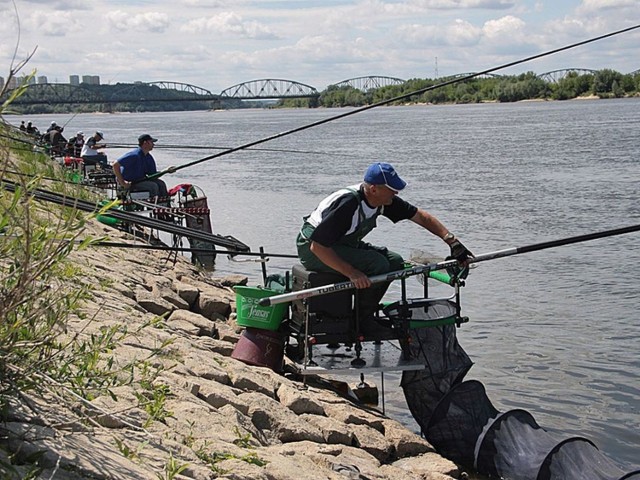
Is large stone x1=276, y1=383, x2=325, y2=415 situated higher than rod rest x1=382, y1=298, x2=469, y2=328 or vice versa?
rod rest x1=382, y1=298, x2=469, y2=328

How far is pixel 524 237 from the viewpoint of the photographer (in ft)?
57.4

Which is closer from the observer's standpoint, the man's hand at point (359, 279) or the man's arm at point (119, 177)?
the man's hand at point (359, 279)

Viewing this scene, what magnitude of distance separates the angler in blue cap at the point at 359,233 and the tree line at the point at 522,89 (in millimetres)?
82359

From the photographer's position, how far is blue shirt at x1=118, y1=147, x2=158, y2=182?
14.2 metres

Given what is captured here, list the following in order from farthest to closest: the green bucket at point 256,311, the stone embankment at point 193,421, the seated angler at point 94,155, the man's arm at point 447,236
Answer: the seated angler at point 94,155 → the green bucket at point 256,311 → the man's arm at point 447,236 → the stone embankment at point 193,421

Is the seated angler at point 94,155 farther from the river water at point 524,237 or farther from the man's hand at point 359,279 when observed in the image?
the man's hand at point 359,279

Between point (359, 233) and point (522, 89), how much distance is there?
94410 millimetres

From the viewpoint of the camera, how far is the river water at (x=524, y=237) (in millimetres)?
9148

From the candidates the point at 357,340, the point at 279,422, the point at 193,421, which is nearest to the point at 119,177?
the point at 357,340

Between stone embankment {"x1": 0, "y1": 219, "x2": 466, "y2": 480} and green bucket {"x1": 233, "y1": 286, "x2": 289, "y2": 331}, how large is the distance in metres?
0.30

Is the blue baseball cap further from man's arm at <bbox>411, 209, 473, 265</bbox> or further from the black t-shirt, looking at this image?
man's arm at <bbox>411, 209, 473, 265</bbox>

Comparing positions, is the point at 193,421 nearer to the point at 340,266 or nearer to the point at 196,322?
the point at 340,266

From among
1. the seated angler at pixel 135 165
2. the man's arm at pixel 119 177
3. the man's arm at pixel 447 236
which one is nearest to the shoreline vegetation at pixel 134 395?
the man's arm at pixel 447 236

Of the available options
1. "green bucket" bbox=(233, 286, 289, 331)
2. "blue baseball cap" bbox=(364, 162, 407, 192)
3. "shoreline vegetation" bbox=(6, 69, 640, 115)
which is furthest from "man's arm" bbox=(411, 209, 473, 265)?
"shoreline vegetation" bbox=(6, 69, 640, 115)
